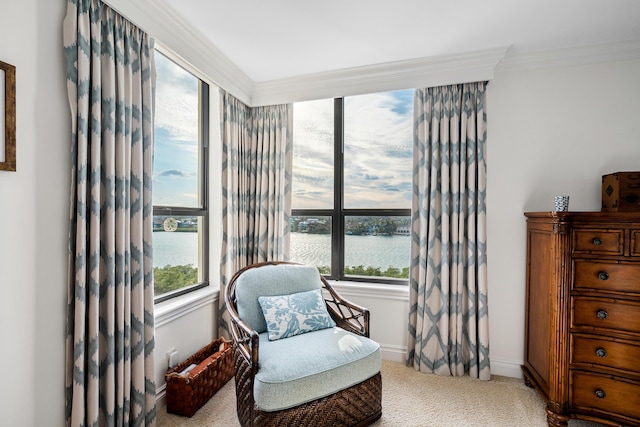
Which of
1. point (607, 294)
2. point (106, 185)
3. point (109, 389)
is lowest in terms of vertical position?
point (109, 389)

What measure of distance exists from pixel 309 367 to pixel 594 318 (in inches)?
69.1

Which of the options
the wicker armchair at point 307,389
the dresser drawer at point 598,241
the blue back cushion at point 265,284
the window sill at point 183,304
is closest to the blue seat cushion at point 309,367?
the wicker armchair at point 307,389

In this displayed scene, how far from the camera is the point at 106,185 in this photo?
1627 millimetres

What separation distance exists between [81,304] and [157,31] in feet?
5.39

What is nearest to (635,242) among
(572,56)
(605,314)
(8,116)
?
(605,314)

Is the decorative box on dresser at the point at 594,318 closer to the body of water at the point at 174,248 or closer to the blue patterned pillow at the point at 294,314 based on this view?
the blue patterned pillow at the point at 294,314

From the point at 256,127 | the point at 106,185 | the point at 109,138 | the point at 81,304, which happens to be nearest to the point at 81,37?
the point at 109,138

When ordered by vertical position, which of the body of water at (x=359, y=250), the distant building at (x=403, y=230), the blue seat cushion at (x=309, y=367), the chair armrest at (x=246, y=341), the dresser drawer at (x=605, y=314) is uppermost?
the distant building at (x=403, y=230)

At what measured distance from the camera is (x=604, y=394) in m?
1.84

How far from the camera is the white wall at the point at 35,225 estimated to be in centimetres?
131

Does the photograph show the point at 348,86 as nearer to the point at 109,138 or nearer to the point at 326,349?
the point at 109,138

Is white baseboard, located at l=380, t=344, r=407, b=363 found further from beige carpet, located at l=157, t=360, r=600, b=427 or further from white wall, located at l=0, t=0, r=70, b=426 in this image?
white wall, located at l=0, t=0, r=70, b=426

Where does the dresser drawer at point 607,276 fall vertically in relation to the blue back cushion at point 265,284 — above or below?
above

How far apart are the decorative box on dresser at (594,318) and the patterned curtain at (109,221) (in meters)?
2.51
